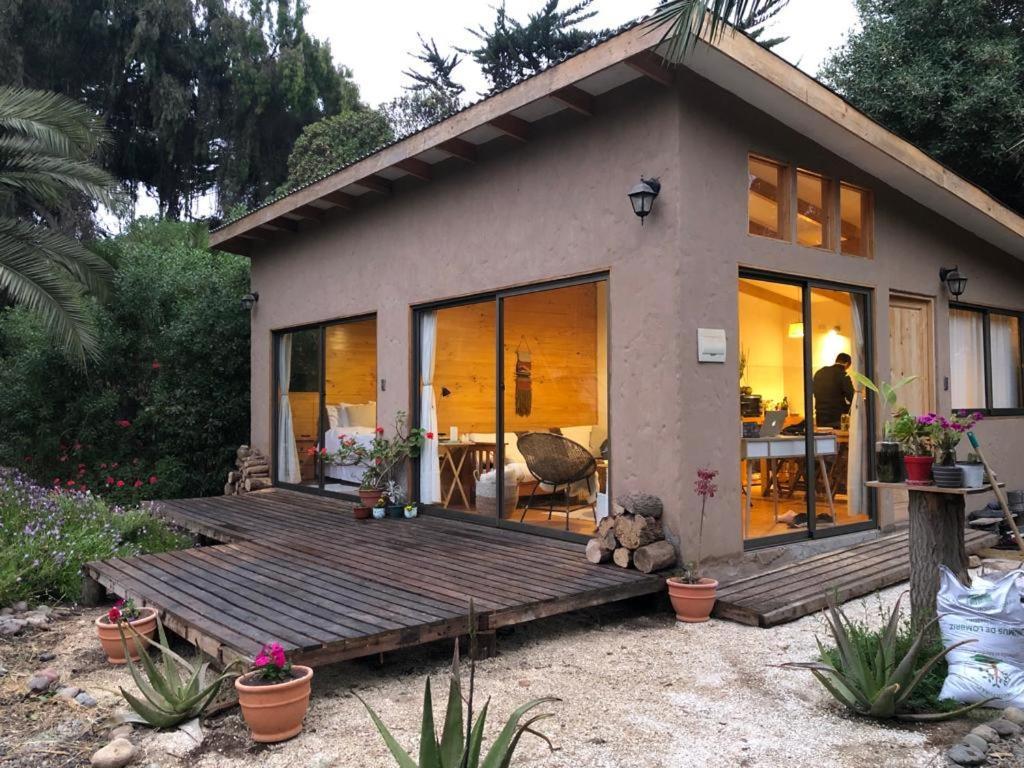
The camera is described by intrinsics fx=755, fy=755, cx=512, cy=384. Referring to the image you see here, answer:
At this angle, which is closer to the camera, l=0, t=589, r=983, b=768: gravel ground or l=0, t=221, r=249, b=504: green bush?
l=0, t=589, r=983, b=768: gravel ground

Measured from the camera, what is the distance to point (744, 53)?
4.40 m

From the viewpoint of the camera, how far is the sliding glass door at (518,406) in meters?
5.89

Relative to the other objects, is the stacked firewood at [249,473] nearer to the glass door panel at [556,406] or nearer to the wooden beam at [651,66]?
the glass door panel at [556,406]

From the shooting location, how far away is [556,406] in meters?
8.52

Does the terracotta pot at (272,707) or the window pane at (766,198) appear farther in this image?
the window pane at (766,198)

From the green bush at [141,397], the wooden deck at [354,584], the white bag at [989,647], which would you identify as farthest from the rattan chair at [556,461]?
the green bush at [141,397]

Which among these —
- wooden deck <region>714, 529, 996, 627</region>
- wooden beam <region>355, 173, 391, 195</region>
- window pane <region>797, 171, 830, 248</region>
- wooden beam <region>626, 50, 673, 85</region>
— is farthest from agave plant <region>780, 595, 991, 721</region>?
wooden beam <region>355, 173, 391, 195</region>

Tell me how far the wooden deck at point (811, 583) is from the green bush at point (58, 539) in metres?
4.31

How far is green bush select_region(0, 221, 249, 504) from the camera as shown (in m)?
9.71

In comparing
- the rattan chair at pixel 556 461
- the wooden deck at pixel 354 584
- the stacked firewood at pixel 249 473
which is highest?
the rattan chair at pixel 556 461

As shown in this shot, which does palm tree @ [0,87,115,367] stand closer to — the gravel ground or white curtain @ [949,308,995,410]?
the gravel ground


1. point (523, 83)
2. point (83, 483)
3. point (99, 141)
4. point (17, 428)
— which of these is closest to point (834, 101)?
point (523, 83)

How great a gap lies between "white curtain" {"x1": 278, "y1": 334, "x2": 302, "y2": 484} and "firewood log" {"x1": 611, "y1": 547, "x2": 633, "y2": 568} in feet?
17.0

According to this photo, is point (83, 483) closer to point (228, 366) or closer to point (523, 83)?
point (228, 366)
